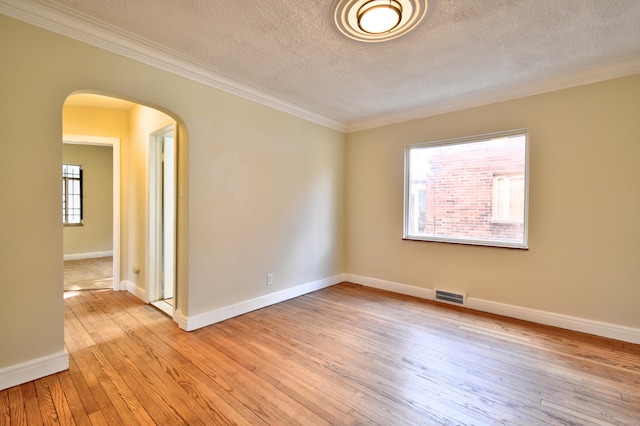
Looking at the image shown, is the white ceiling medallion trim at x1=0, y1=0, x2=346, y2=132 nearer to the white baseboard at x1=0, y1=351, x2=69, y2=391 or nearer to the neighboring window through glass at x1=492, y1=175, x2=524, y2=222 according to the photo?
the white baseboard at x1=0, y1=351, x2=69, y2=391

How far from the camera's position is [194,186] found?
2785 mm

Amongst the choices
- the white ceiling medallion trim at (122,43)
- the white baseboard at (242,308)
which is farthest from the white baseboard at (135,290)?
the white ceiling medallion trim at (122,43)

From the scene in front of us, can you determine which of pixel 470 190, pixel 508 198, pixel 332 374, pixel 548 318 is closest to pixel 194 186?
pixel 332 374

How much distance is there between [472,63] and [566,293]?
252 centimetres

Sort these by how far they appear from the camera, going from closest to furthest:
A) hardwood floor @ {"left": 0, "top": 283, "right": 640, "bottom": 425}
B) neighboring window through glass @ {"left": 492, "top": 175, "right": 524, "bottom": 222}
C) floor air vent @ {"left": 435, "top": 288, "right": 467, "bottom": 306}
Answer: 1. hardwood floor @ {"left": 0, "top": 283, "right": 640, "bottom": 425}
2. neighboring window through glass @ {"left": 492, "top": 175, "right": 524, "bottom": 222}
3. floor air vent @ {"left": 435, "top": 288, "right": 467, "bottom": 306}

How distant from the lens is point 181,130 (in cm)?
281

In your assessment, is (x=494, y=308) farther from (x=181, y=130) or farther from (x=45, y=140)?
(x=45, y=140)

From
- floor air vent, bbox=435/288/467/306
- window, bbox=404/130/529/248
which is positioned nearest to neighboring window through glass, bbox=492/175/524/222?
window, bbox=404/130/529/248

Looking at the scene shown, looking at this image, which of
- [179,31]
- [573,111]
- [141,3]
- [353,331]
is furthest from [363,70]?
[353,331]

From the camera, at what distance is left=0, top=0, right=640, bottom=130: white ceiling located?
1897mm

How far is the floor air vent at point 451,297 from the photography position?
3506 mm

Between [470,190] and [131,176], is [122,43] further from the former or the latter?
[470,190]

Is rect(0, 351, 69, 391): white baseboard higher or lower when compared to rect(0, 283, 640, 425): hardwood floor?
higher

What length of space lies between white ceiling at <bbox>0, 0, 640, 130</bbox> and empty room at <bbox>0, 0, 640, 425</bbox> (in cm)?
2
